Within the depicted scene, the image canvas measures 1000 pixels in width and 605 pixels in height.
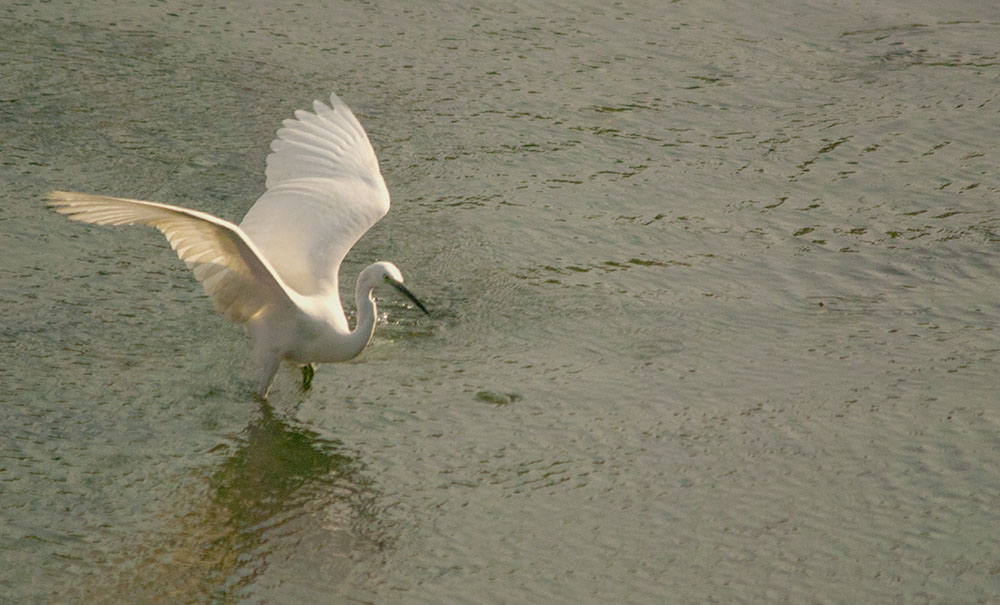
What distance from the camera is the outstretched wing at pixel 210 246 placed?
10.6 feet

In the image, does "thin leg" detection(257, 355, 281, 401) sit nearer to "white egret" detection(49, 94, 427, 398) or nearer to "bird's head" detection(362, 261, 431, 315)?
"white egret" detection(49, 94, 427, 398)

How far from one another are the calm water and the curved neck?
184 mm

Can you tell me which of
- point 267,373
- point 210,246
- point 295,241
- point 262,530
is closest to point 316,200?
point 295,241

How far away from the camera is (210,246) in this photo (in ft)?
11.8

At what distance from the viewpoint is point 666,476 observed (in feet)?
12.0

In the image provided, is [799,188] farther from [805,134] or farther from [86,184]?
[86,184]

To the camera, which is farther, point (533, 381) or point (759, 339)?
point (759, 339)

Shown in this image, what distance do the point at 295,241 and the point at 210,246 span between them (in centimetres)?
70

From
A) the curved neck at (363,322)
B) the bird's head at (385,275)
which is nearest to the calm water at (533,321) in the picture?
the curved neck at (363,322)

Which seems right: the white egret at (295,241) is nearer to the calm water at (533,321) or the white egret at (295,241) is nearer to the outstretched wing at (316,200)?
the outstretched wing at (316,200)

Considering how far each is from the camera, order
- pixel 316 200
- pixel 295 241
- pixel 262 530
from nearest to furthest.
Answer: pixel 262 530
pixel 295 241
pixel 316 200

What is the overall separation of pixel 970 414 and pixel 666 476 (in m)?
1.11

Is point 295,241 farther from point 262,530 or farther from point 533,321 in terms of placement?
point 262,530

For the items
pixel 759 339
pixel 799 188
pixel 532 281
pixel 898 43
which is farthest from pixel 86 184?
pixel 898 43
